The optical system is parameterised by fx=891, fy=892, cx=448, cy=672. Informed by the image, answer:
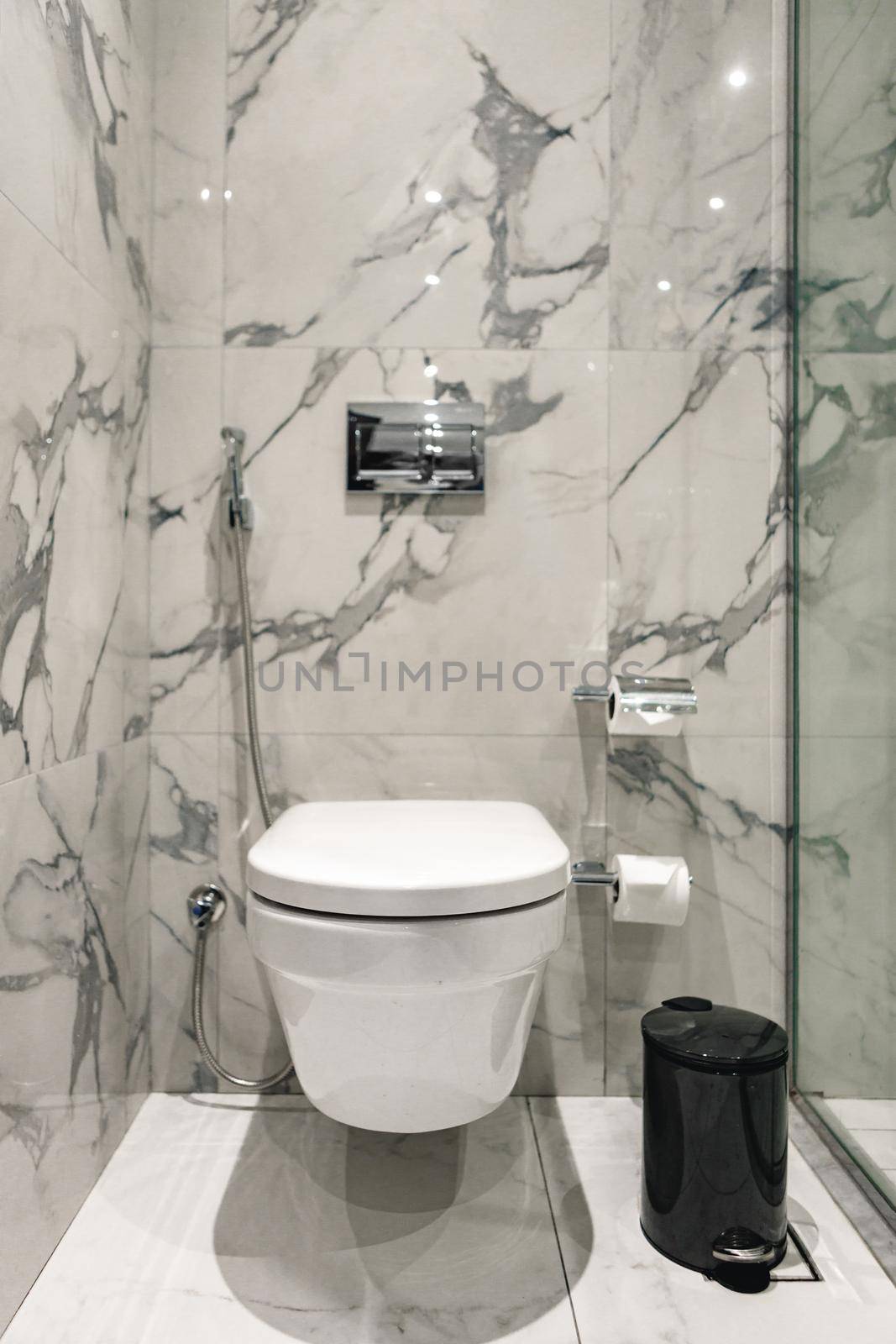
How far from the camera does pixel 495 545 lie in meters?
1.39

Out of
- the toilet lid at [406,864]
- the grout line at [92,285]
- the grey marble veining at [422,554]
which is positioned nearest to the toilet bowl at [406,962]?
the toilet lid at [406,864]

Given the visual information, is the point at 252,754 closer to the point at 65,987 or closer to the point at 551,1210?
the point at 65,987

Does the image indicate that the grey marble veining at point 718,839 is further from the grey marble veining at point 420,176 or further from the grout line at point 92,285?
the grout line at point 92,285

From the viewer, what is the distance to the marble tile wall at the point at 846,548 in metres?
1.11

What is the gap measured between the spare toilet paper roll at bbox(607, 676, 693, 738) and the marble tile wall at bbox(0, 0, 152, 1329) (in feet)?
2.33

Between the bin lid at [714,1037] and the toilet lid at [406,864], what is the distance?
28cm

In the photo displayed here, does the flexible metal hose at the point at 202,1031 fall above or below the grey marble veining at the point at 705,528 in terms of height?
below

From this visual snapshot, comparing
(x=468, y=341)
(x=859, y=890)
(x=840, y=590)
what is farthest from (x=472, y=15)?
(x=859, y=890)

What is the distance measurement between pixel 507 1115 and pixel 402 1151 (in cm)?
19

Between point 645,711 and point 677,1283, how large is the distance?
2.23 feet

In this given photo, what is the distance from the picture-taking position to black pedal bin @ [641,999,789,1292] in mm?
998

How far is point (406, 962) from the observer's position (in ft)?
2.67

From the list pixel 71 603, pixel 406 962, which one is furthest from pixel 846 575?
pixel 71 603

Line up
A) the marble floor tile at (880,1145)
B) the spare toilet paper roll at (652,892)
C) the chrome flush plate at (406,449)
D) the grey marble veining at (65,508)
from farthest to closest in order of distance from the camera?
the chrome flush plate at (406,449) < the spare toilet paper roll at (652,892) < the marble floor tile at (880,1145) < the grey marble veining at (65,508)
